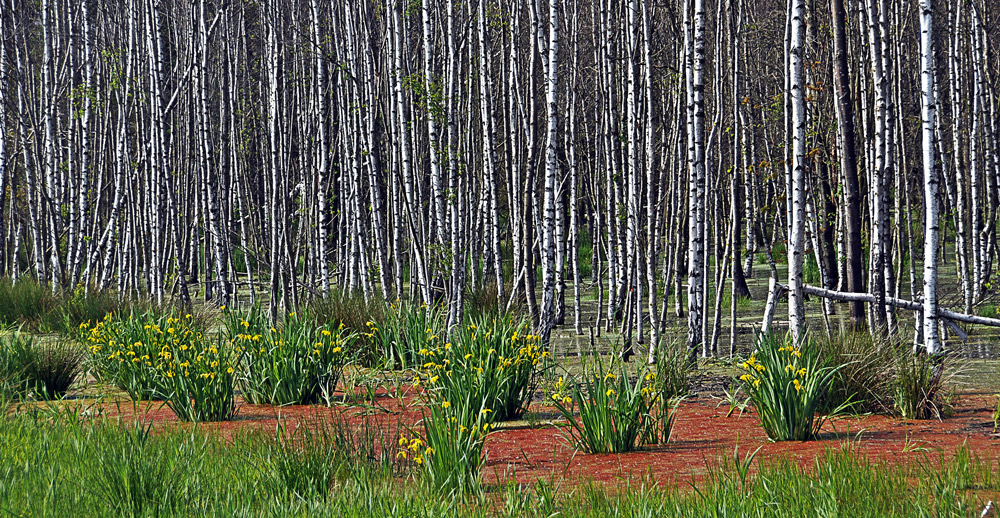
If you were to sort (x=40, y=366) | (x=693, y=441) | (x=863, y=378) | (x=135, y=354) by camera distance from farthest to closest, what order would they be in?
(x=40, y=366)
(x=135, y=354)
(x=863, y=378)
(x=693, y=441)

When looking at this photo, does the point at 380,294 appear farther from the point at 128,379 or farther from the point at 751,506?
the point at 751,506

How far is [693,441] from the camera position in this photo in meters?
5.07

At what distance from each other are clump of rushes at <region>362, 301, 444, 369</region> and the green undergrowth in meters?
3.03

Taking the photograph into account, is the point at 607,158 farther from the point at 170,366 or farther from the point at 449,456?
the point at 449,456

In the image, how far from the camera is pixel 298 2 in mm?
12773

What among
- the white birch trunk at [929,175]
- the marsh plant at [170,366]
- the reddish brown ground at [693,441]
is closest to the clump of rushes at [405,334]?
the reddish brown ground at [693,441]

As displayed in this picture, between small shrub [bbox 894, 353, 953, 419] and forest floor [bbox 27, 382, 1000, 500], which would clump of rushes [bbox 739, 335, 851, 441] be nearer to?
forest floor [bbox 27, 382, 1000, 500]

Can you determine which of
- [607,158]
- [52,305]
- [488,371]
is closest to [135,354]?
[488,371]

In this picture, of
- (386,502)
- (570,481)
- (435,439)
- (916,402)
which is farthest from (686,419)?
(386,502)

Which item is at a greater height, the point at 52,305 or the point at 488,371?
the point at 52,305

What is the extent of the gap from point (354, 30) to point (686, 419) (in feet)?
24.2

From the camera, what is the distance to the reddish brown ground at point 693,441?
4312 millimetres

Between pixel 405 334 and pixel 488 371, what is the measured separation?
233cm

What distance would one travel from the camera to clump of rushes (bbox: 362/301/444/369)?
7496 mm
